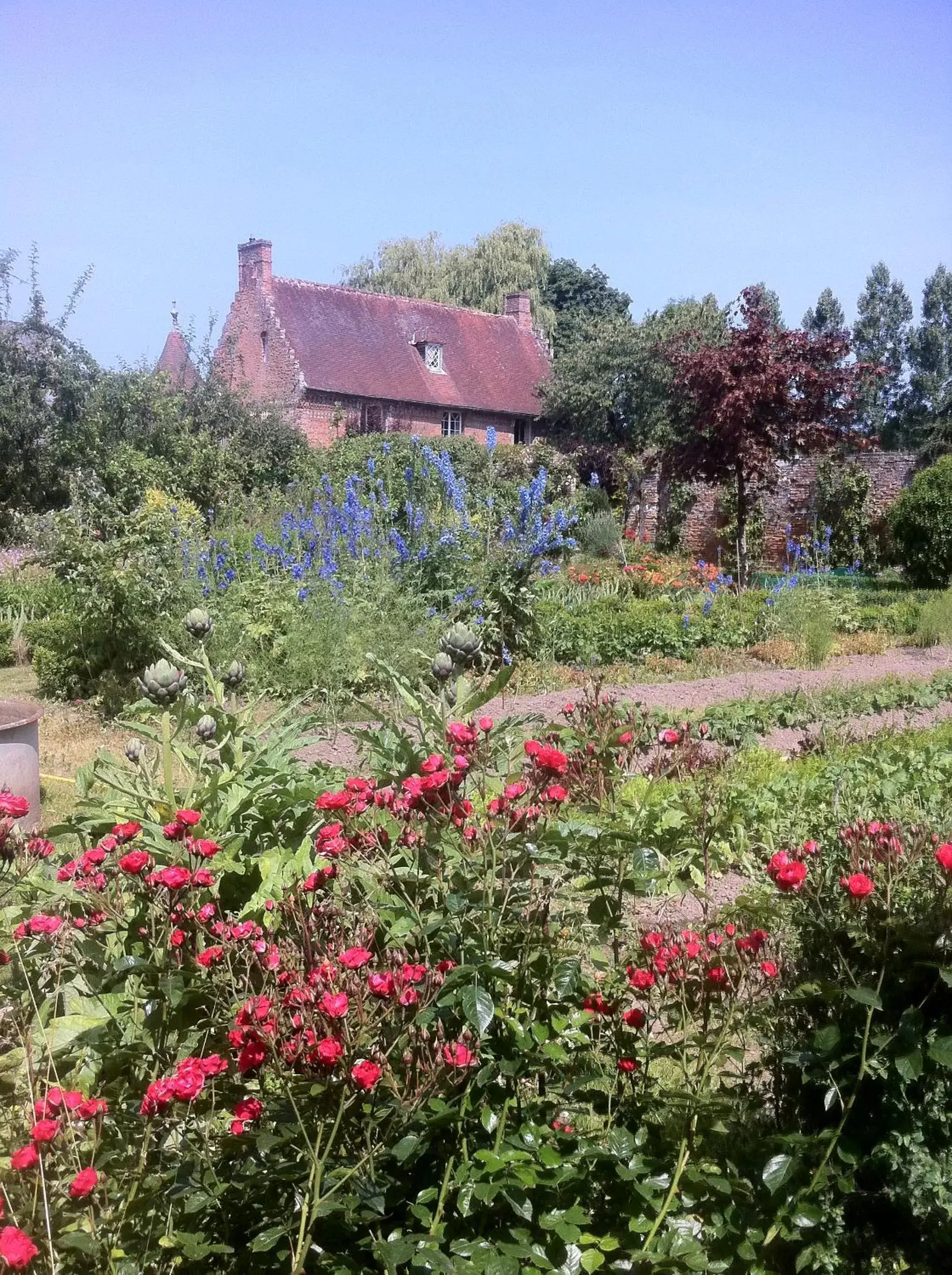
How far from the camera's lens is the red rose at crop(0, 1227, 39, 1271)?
4.40 feet

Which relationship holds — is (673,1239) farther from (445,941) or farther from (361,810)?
(361,810)

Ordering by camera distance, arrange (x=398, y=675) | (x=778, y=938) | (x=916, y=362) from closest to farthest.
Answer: (x=778, y=938), (x=398, y=675), (x=916, y=362)

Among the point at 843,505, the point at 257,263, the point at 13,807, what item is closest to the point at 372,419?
the point at 257,263

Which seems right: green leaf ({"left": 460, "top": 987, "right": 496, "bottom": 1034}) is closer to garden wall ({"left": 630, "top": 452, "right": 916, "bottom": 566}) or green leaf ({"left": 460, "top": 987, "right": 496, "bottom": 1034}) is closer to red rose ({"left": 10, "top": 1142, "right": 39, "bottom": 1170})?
red rose ({"left": 10, "top": 1142, "right": 39, "bottom": 1170})

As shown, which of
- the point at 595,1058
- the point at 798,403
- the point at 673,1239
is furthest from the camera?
the point at 798,403

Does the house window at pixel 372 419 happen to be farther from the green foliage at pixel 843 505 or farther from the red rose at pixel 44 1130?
the red rose at pixel 44 1130

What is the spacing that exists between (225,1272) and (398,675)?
166 centimetres

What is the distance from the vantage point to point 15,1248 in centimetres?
135

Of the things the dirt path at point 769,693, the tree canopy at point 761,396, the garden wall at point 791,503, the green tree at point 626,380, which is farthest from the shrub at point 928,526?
the green tree at point 626,380

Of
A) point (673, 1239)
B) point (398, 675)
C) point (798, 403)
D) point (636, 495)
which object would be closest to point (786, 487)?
point (636, 495)

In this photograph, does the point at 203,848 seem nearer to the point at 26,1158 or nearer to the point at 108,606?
the point at 26,1158

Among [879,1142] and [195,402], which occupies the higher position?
[195,402]

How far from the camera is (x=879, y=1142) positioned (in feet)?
A: 6.09

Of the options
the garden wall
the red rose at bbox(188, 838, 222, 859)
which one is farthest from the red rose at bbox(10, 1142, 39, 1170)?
the garden wall
